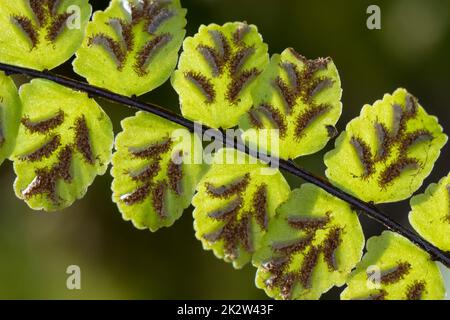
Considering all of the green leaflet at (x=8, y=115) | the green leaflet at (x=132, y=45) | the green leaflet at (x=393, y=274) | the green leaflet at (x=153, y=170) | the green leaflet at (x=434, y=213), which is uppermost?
the green leaflet at (x=132, y=45)

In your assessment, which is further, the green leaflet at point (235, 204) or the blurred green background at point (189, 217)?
the blurred green background at point (189, 217)

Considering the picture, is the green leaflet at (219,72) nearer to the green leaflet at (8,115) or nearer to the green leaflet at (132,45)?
the green leaflet at (132,45)

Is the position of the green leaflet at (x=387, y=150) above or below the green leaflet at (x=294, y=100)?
below

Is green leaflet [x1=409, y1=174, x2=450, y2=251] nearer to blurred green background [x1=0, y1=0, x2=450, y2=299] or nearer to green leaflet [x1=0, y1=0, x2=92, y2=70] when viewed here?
green leaflet [x1=0, y1=0, x2=92, y2=70]

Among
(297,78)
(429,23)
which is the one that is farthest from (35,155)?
(429,23)

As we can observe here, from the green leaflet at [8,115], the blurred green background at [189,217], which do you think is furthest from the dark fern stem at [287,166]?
the blurred green background at [189,217]

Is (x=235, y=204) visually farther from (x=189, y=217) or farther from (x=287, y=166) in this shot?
(x=189, y=217)

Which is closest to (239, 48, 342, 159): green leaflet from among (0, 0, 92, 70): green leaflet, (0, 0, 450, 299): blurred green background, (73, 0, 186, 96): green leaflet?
(73, 0, 186, 96): green leaflet
